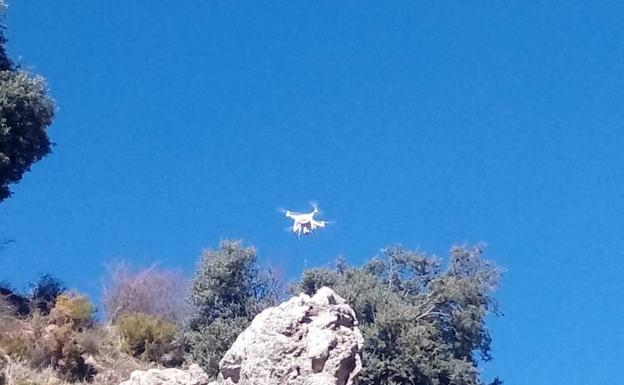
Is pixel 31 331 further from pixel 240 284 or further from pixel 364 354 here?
pixel 364 354

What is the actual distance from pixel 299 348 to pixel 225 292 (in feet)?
29.0

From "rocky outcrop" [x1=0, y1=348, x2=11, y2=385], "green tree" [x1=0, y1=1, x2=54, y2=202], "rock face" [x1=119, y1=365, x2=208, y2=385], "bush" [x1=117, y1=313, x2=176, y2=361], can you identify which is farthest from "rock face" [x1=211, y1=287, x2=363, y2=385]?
"green tree" [x1=0, y1=1, x2=54, y2=202]

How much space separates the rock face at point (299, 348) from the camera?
1275cm

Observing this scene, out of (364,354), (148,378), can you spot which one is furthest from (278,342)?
(364,354)

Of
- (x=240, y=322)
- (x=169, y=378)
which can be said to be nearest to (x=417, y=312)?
(x=240, y=322)

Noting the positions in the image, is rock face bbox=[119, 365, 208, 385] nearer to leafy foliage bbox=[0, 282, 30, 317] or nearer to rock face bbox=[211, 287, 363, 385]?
rock face bbox=[211, 287, 363, 385]

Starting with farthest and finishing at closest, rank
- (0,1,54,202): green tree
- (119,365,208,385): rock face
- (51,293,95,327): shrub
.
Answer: (0,1,54,202): green tree < (51,293,95,327): shrub < (119,365,208,385): rock face

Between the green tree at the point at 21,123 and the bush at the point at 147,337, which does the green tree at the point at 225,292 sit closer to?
the bush at the point at 147,337

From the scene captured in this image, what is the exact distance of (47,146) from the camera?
25.2 meters

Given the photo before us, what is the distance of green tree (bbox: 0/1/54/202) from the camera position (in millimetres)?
23750

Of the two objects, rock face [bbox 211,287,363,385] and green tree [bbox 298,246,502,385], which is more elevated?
green tree [bbox 298,246,502,385]

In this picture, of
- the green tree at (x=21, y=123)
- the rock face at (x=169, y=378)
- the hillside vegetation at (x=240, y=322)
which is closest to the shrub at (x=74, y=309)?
the hillside vegetation at (x=240, y=322)

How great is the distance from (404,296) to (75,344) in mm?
6528

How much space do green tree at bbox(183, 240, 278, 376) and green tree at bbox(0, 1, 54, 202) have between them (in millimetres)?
5342
